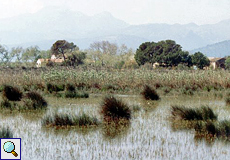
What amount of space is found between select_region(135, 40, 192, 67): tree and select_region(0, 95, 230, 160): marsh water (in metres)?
55.1

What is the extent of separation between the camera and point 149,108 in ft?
53.9

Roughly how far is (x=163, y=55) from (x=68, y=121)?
58.1m

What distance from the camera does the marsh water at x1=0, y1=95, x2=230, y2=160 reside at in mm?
9086

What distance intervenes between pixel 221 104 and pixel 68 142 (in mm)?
9772

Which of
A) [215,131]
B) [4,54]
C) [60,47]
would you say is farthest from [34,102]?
[4,54]

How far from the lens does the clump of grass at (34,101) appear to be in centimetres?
1543

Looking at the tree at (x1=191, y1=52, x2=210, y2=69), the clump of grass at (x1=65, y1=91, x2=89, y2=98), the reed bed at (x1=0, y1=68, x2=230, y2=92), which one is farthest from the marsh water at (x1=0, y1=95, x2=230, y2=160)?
the tree at (x1=191, y1=52, x2=210, y2=69)

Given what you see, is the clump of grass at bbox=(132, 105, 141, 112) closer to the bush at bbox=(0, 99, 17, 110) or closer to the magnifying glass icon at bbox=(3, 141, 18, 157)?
the bush at bbox=(0, 99, 17, 110)

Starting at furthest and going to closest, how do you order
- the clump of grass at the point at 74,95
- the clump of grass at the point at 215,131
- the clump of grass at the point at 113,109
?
the clump of grass at the point at 74,95 → the clump of grass at the point at 113,109 → the clump of grass at the point at 215,131

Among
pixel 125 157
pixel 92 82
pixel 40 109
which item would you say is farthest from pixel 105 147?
pixel 92 82

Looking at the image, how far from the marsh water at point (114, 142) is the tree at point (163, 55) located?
181 feet

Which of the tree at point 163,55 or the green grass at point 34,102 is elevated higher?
the tree at point 163,55

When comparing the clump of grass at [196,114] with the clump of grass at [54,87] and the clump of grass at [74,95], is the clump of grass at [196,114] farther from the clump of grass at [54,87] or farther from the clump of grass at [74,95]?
the clump of grass at [54,87]

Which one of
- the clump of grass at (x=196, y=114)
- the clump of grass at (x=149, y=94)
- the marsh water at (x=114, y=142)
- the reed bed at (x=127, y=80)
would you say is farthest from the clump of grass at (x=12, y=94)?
the clump of grass at (x=196, y=114)
